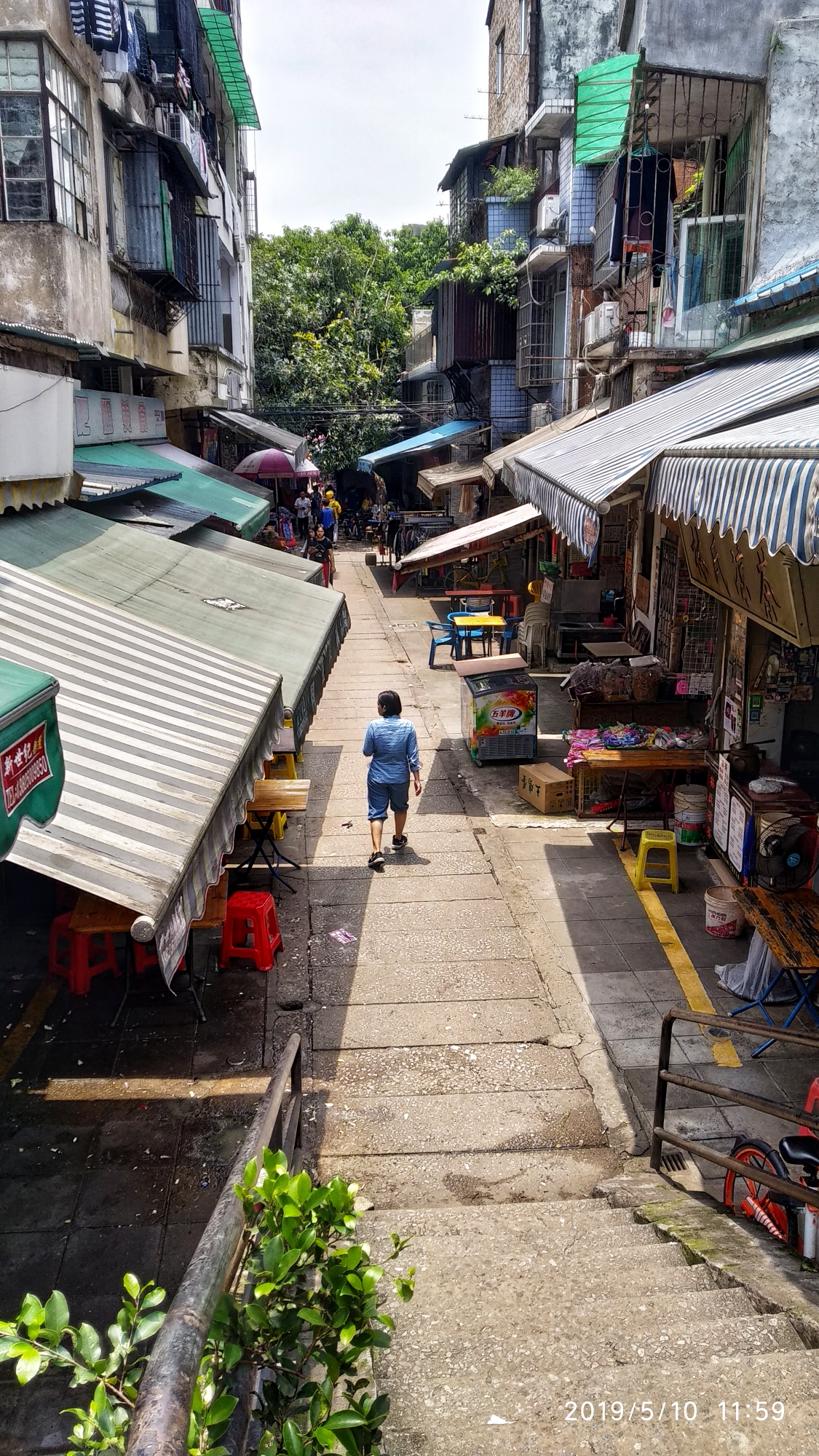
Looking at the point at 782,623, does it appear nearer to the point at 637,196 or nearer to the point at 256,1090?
the point at 256,1090

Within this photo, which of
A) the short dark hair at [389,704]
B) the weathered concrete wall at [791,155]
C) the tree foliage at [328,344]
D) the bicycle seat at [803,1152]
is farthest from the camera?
the tree foliage at [328,344]

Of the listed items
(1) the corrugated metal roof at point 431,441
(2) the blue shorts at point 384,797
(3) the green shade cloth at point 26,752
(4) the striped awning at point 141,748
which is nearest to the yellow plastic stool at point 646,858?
(2) the blue shorts at point 384,797

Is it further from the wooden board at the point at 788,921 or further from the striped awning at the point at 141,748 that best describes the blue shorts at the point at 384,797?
the wooden board at the point at 788,921

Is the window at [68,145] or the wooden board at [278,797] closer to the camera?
the wooden board at [278,797]

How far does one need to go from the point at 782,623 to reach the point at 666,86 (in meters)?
7.17

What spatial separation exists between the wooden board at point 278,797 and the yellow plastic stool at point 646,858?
9.43 feet

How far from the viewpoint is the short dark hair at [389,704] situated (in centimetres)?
959

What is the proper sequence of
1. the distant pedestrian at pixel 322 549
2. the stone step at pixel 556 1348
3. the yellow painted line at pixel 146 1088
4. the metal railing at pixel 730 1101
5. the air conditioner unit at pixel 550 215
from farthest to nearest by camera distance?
the distant pedestrian at pixel 322 549, the air conditioner unit at pixel 550 215, the yellow painted line at pixel 146 1088, the metal railing at pixel 730 1101, the stone step at pixel 556 1348

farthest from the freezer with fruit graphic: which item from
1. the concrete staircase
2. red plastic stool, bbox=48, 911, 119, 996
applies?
the concrete staircase

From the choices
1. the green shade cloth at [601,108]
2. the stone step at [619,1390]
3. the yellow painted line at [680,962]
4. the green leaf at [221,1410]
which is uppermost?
the green shade cloth at [601,108]

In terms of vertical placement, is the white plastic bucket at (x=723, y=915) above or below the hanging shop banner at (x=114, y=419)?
below

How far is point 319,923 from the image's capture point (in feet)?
28.3

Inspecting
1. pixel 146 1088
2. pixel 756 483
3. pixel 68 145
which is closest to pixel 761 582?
pixel 756 483

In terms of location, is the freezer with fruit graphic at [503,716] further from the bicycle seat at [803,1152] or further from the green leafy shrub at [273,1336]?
the green leafy shrub at [273,1336]
